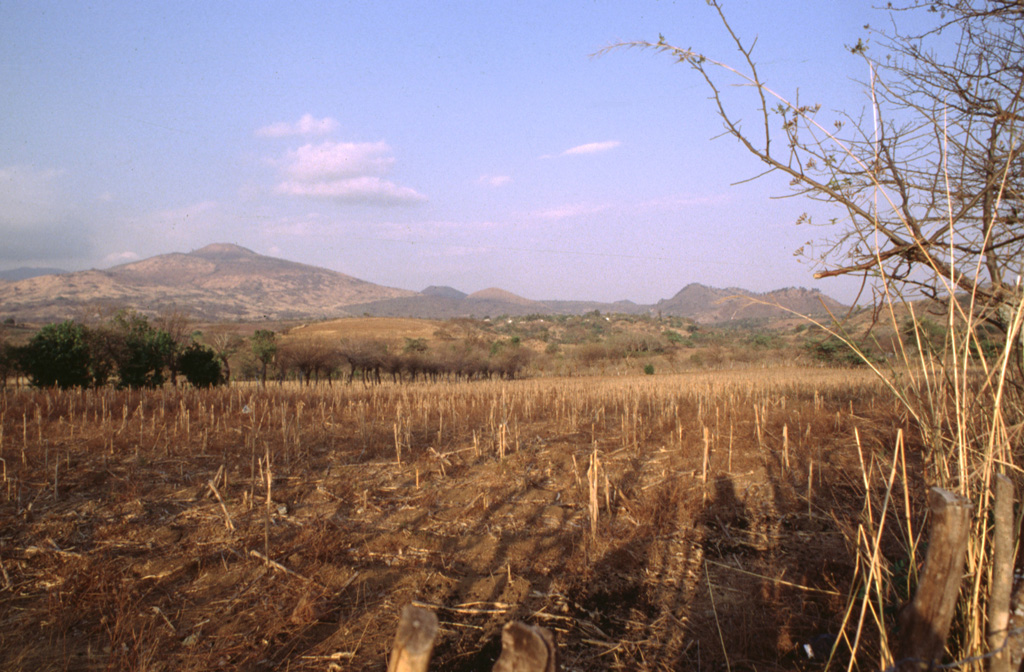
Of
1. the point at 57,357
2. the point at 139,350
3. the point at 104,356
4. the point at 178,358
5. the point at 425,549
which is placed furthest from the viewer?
the point at 178,358

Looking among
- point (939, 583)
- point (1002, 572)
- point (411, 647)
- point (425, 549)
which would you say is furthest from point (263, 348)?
point (1002, 572)

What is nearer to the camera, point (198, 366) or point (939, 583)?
point (939, 583)

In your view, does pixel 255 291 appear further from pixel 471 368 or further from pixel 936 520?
pixel 936 520

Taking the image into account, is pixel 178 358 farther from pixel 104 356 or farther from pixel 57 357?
pixel 57 357

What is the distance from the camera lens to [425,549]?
497 centimetres

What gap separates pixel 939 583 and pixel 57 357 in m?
24.3

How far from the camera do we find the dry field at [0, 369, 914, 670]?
141 inches

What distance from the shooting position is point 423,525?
560 centimetres

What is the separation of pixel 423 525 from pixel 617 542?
6.54ft

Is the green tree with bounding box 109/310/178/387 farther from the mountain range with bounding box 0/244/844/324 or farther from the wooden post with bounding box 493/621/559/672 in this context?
the mountain range with bounding box 0/244/844/324

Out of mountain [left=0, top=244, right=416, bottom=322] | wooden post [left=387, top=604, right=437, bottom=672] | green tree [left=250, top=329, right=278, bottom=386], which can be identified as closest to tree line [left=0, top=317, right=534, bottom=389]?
green tree [left=250, top=329, right=278, bottom=386]

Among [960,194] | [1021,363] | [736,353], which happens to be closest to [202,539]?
[1021,363]

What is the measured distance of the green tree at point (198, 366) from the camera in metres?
23.1

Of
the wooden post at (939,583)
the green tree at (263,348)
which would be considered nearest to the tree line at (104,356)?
the green tree at (263,348)
